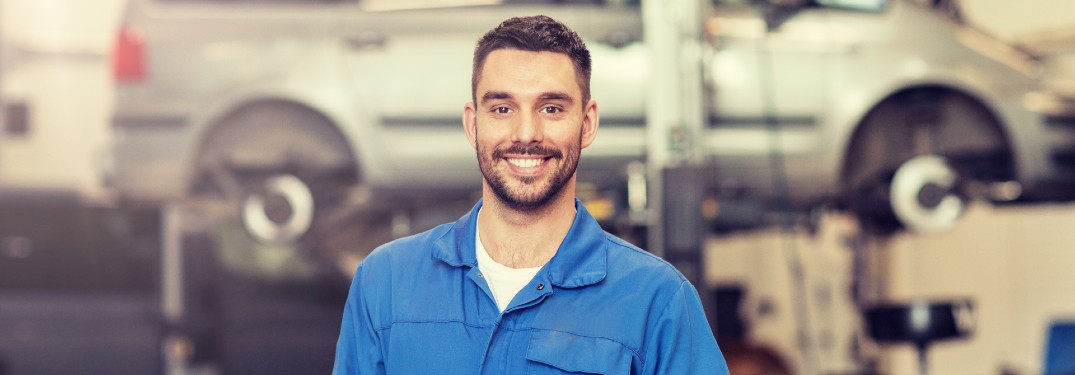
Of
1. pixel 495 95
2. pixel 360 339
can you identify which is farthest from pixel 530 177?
pixel 360 339

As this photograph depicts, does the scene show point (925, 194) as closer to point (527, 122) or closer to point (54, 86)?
point (527, 122)

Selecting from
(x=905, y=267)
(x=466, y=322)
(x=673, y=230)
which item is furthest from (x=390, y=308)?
(x=905, y=267)

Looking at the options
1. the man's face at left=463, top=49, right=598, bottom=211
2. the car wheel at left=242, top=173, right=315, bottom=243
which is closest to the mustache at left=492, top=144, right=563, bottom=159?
the man's face at left=463, top=49, right=598, bottom=211

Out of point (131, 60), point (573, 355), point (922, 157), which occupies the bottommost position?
point (573, 355)

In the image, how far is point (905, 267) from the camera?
20.2ft

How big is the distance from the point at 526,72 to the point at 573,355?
382mm

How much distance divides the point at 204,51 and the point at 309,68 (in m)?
0.41

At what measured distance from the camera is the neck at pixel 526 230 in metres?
1.62

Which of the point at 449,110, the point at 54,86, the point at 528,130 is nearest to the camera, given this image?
the point at 528,130

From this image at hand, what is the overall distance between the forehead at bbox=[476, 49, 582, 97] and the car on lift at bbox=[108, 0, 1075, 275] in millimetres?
2542

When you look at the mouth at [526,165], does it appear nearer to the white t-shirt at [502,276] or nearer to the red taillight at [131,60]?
the white t-shirt at [502,276]

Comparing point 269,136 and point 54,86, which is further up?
point 54,86

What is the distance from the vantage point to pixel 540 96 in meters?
1.55

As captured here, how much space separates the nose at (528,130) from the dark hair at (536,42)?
0.27ft
